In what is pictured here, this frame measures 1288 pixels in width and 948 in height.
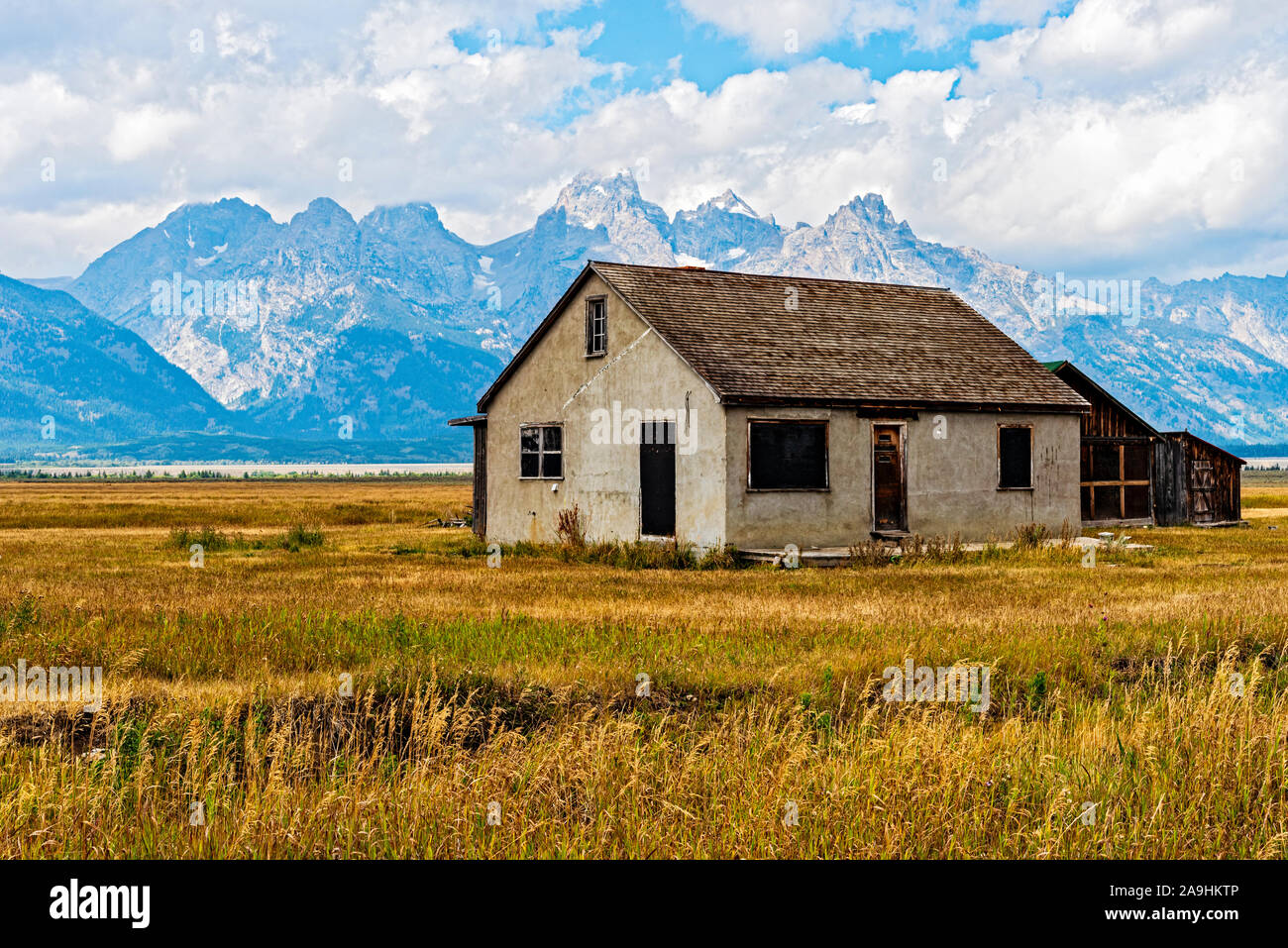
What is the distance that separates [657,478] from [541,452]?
4663 mm

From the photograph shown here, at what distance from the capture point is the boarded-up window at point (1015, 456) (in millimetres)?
29625

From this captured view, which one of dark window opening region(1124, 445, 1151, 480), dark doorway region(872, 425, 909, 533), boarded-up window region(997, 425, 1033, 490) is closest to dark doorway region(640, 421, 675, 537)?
dark doorway region(872, 425, 909, 533)

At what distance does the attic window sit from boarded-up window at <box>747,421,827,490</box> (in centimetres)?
504

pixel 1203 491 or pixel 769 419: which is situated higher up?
pixel 769 419

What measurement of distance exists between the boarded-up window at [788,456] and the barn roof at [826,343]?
61 centimetres

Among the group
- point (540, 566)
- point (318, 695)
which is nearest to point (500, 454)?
point (540, 566)

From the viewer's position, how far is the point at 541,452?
100 feet

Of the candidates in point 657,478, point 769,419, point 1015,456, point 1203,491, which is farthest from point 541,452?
point 1203,491

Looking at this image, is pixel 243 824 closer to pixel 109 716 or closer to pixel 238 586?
pixel 109 716

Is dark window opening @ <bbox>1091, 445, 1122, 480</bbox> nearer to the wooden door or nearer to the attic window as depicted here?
the wooden door

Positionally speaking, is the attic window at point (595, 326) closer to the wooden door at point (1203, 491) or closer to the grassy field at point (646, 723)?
the grassy field at point (646, 723)

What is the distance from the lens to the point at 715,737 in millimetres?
7883
